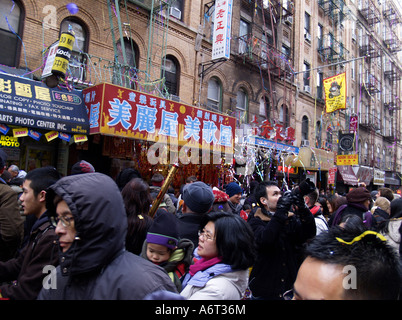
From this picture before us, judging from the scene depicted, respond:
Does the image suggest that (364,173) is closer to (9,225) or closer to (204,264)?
(204,264)

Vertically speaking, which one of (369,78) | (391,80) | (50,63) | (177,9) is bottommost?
(50,63)

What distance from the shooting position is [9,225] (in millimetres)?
3035

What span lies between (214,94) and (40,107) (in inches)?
320

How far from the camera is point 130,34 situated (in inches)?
397

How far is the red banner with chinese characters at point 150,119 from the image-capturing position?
7445 mm

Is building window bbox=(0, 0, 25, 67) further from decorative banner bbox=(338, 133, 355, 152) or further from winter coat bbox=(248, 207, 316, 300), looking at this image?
decorative banner bbox=(338, 133, 355, 152)

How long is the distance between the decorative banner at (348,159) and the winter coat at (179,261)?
1766 centimetres

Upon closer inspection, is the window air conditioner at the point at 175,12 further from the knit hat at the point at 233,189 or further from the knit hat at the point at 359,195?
the knit hat at the point at 359,195

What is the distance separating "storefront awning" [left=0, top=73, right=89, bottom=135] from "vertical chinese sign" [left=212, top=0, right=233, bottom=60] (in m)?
6.04

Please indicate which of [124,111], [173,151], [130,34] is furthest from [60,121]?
[130,34]

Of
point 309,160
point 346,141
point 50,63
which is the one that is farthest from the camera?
point 346,141

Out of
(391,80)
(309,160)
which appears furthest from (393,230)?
(391,80)

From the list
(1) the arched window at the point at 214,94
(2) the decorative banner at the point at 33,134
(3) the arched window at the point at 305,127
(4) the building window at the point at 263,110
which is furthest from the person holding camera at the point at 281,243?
(3) the arched window at the point at 305,127

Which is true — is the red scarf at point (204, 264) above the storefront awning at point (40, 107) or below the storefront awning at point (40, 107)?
below
